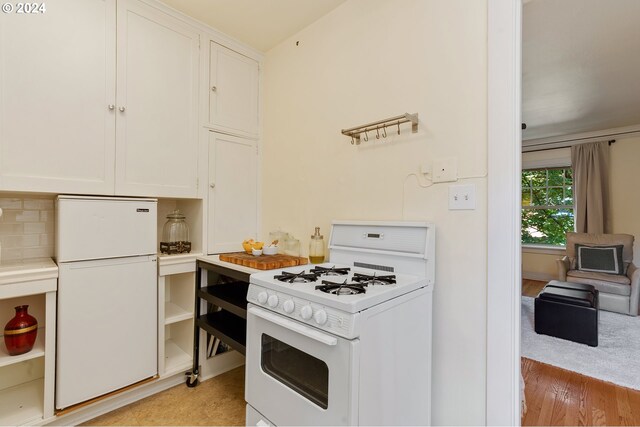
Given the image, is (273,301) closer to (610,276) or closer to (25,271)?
(25,271)

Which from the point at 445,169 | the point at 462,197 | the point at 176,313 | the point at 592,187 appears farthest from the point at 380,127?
the point at 592,187

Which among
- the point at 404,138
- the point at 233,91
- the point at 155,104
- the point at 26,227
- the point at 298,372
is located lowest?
Answer: the point at 298,372

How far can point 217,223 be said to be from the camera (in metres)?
2.27

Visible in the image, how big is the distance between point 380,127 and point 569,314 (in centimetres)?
263

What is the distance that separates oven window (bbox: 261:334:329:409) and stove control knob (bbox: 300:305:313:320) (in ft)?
0.60

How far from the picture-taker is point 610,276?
3592mm

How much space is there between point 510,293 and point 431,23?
1389 mm

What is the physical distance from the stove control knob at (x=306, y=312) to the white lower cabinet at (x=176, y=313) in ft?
4.24

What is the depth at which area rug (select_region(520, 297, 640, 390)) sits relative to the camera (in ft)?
7.19

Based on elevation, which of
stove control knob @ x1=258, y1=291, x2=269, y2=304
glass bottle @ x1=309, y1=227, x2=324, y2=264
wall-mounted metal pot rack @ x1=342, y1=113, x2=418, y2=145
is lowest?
stove control knob @ x1=258, y1=291, x2=269, y2=304

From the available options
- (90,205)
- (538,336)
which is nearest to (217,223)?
(90,205)

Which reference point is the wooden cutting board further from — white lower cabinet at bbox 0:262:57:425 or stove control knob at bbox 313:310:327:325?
white lower cabinet at bbox 0:262:57:425

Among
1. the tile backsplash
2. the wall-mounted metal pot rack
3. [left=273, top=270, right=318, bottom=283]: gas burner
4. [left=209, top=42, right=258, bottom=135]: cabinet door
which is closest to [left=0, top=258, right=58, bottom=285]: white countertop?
the tile backsplash

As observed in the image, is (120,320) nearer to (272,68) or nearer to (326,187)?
(326,187)
